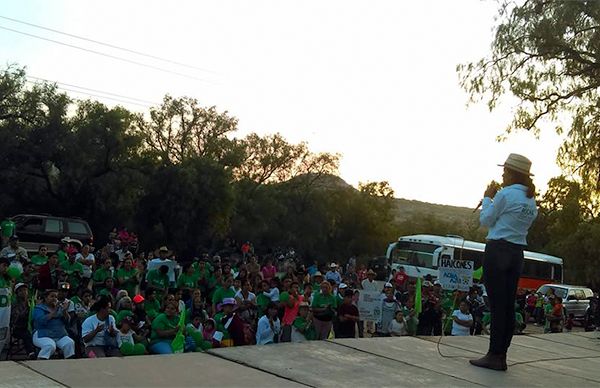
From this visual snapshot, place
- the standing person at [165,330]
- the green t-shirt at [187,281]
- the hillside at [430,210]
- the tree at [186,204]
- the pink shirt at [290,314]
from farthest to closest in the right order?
the hillside at [430,210] → the tree at [186,204] → the green t-shirt at [187,281] → the pink shirt at [290,314] → the standing person at [165,330]

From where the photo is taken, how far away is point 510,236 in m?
5.32

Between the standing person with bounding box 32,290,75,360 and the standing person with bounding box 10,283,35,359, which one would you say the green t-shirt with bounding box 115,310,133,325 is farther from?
the standing person with bounding box 10,283,35,359

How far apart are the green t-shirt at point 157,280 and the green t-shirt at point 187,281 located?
0.62 m

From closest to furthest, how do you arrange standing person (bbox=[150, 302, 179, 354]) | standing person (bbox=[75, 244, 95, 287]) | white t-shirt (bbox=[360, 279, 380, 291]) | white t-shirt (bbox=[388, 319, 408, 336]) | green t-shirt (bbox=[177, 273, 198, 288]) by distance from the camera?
standing person (bbox=[150, 302, 179, 354]), white t-shirt (bbox=[388, 319, 408, 336]), white t-shirt (bbox=[360, 279, 380, 291]), green t-shirt (bbox=[177, 273, 198, 288]), standing person (bbox=[75, 244, 95, 287])

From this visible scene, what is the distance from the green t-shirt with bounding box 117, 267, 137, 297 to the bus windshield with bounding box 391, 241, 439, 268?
66.9ft

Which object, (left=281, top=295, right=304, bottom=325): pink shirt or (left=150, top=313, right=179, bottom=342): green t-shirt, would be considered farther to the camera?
(left=281, top=295, right=304, bottom=325): pink shirt

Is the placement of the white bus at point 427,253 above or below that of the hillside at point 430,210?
below

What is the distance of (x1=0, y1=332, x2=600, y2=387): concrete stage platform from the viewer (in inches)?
156

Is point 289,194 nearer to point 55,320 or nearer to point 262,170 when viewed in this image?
point 262,170

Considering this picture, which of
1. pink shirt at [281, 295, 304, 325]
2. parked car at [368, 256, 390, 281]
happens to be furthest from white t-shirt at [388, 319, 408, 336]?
parked car at [368, 256, 390, 281]

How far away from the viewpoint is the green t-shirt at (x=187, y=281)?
14.6m

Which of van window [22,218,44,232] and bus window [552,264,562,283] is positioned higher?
bus window [552,264,562,283]

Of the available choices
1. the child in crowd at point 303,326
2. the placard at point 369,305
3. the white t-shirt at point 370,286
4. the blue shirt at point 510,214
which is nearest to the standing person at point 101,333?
the child in crowd at point 303,326

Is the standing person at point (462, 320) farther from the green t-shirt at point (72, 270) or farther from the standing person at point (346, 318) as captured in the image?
the green t-shirt at point (72, 270)
